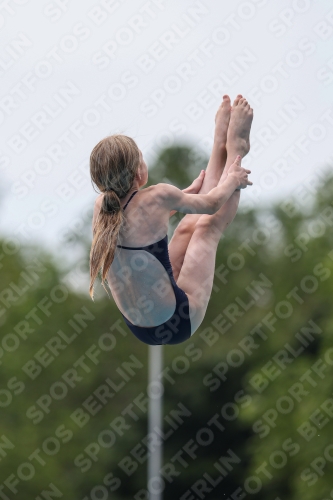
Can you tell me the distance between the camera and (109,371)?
79.2 ft

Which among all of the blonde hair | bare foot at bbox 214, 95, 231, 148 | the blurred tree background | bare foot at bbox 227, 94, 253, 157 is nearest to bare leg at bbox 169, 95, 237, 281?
bare foot at bbox 214, 95, 231, 148

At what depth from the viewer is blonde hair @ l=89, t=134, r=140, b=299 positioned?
4914 millimetres

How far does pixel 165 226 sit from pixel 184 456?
16477 millimetres

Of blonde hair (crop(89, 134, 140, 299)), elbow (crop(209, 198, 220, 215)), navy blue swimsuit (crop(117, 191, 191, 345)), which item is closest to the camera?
blonde hair (crop(89, 134, 140, 299))

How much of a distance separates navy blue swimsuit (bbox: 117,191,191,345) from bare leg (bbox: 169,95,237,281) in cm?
30

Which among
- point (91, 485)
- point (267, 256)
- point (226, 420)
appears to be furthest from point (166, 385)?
point (267, 256)

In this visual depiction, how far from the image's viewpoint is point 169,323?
5.28m

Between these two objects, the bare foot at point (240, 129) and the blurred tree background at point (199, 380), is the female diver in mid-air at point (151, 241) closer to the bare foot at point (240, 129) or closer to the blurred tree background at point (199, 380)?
the bare foot at point (240, 129)

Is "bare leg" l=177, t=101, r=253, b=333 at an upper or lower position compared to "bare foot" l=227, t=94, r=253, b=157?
lower

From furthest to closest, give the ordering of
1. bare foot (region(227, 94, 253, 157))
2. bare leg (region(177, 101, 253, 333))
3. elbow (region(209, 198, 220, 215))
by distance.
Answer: bare foot (region(227, 94, 253, 157)), bare leg (region(177, 101, 253, 333)), elbow (region(209, 198, 220, 215))

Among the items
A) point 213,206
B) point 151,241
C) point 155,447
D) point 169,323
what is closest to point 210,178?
point 213,206

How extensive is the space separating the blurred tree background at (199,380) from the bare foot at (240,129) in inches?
395

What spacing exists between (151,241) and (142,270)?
19cm

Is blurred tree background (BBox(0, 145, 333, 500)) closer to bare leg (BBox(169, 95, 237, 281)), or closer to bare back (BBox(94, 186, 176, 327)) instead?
bare leg (BBox(169, 95, 237, 281))
